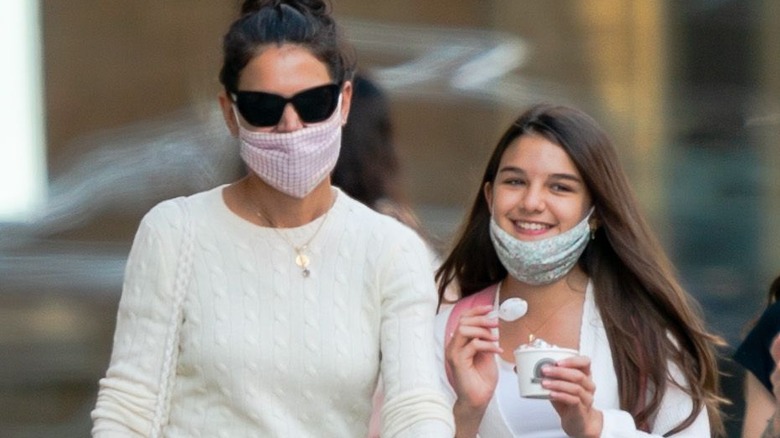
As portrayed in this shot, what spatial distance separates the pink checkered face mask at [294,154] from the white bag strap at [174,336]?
21 cm

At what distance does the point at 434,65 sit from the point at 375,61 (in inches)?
10.3

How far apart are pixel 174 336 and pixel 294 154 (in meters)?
0.45

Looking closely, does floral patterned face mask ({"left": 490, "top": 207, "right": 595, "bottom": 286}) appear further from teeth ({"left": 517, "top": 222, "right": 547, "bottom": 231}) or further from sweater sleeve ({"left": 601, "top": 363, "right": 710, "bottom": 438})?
sweater sleeve ({"left": 601, "top": 363, "right": 710, "bottom": 438})

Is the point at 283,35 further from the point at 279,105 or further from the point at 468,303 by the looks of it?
the point at 468,303

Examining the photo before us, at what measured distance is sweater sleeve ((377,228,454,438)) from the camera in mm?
4102

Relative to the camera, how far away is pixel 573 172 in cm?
512

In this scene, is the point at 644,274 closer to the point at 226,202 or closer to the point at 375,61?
the point at 226,202

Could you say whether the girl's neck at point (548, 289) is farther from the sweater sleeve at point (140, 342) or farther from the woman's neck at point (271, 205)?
the sweater sleeve at point (140, 342)

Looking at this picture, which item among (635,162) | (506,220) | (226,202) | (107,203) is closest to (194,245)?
(226,202)

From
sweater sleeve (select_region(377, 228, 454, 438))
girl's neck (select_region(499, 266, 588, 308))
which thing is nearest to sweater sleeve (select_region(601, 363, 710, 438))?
girl's neck (select_region(499, 266, 588, 308))

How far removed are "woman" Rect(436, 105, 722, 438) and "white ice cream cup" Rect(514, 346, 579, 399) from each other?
0.23 m

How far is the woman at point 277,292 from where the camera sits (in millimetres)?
4102

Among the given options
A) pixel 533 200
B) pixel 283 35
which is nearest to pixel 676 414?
pixel 533 200

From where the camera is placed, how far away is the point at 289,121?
420cm
